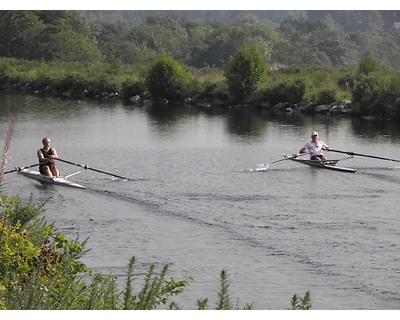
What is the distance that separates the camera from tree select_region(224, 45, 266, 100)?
51469 mm

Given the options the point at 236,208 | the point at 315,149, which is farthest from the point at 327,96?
the point at 236,208

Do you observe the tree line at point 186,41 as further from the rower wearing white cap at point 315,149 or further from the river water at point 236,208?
the rower wearing white cap at point 315,149

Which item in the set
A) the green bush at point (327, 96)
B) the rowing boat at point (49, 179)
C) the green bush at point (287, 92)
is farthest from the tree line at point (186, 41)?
the rowing boat at point (49, 179)

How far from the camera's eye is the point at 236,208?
22.5 m

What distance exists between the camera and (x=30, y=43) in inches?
3054

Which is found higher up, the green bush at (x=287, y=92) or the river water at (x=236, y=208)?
the green bush at (x=287, y=92)

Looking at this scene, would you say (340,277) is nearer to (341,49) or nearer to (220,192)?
(220,192)

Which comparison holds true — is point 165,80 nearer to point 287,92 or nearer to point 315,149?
point 287,92

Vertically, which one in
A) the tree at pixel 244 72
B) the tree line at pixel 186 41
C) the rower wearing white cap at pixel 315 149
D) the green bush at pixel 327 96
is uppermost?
the tree line at pixel 186 41

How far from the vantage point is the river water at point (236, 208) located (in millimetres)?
16500

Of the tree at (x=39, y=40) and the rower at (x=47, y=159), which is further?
the tree at (x=39, y=40)

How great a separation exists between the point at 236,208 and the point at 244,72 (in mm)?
30108

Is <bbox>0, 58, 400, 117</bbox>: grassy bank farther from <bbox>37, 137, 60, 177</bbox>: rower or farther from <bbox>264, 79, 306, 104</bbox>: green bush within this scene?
<bbox>37, 137, 60, 177</bbox>: rower

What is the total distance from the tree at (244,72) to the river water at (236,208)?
38.2ft
